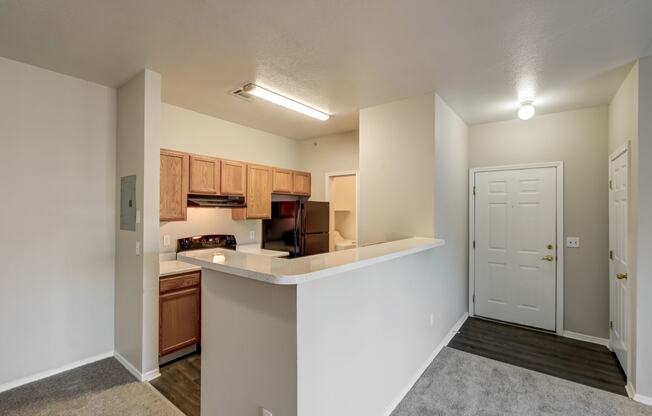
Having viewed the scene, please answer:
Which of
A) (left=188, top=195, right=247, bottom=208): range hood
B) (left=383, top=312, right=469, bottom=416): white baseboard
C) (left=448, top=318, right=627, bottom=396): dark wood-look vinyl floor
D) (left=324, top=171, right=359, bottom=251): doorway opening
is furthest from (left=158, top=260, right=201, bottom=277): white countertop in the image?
(left=324, top=171, right=359, bottom=251): doorway opening

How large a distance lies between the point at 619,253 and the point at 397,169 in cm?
225

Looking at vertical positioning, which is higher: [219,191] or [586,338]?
[219,191]

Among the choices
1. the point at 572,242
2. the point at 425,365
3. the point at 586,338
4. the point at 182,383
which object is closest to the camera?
the point at 182,383

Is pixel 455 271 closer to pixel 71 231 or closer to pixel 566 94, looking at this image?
pixel 566 94

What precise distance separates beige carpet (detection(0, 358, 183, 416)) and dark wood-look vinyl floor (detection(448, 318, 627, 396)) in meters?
2.92

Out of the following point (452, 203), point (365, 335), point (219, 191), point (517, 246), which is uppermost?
point (219, 191)

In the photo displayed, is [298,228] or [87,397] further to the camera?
[298,228]

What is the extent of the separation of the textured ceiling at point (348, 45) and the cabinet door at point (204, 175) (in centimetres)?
74

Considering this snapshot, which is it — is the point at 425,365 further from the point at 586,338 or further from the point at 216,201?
the point at 216,201

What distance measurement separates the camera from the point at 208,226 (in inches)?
158

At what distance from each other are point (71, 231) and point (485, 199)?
4739mm

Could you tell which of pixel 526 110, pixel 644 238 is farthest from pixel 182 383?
pixel 526 110

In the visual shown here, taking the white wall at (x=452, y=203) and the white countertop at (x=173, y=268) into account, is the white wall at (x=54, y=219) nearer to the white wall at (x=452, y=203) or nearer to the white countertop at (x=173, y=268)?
the white countertop at (x=173, y=268)

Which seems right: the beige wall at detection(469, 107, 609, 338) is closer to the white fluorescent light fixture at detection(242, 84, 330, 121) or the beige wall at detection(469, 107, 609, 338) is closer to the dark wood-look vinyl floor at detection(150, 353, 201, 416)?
the white fluorescent light fixture at detection(242, 84, 330, 121)
